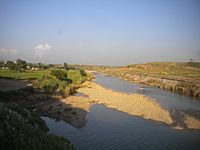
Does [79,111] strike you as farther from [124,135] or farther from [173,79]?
[173,79]

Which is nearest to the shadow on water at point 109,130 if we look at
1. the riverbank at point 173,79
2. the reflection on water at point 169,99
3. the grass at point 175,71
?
the reflection on water at point 169,99

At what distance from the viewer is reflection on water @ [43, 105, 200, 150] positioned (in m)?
14.3

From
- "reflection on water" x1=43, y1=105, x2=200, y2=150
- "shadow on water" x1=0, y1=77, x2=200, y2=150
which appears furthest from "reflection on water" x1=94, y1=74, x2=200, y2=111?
"reflection on water" x1=43, y1=105, x2=200, y2=150

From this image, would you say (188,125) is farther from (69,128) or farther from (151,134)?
(69,128)

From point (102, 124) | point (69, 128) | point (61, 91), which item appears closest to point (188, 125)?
point (102, 124)

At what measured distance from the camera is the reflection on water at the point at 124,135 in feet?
46.8

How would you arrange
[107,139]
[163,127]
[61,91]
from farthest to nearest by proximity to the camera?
[61,91] < [163,127] < [107,139]

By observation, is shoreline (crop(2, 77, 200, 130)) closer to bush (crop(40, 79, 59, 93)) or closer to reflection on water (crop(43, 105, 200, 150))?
reflection on water (crop(43, 105, 200, 150))

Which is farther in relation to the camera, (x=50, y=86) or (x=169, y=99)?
(x=50, y=86)

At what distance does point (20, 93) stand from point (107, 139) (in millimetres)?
19503

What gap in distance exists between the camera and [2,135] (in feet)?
22.2

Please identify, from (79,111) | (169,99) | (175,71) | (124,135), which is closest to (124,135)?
(124,135)

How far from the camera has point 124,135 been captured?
1625cm

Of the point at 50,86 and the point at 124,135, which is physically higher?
the point at 50,86
